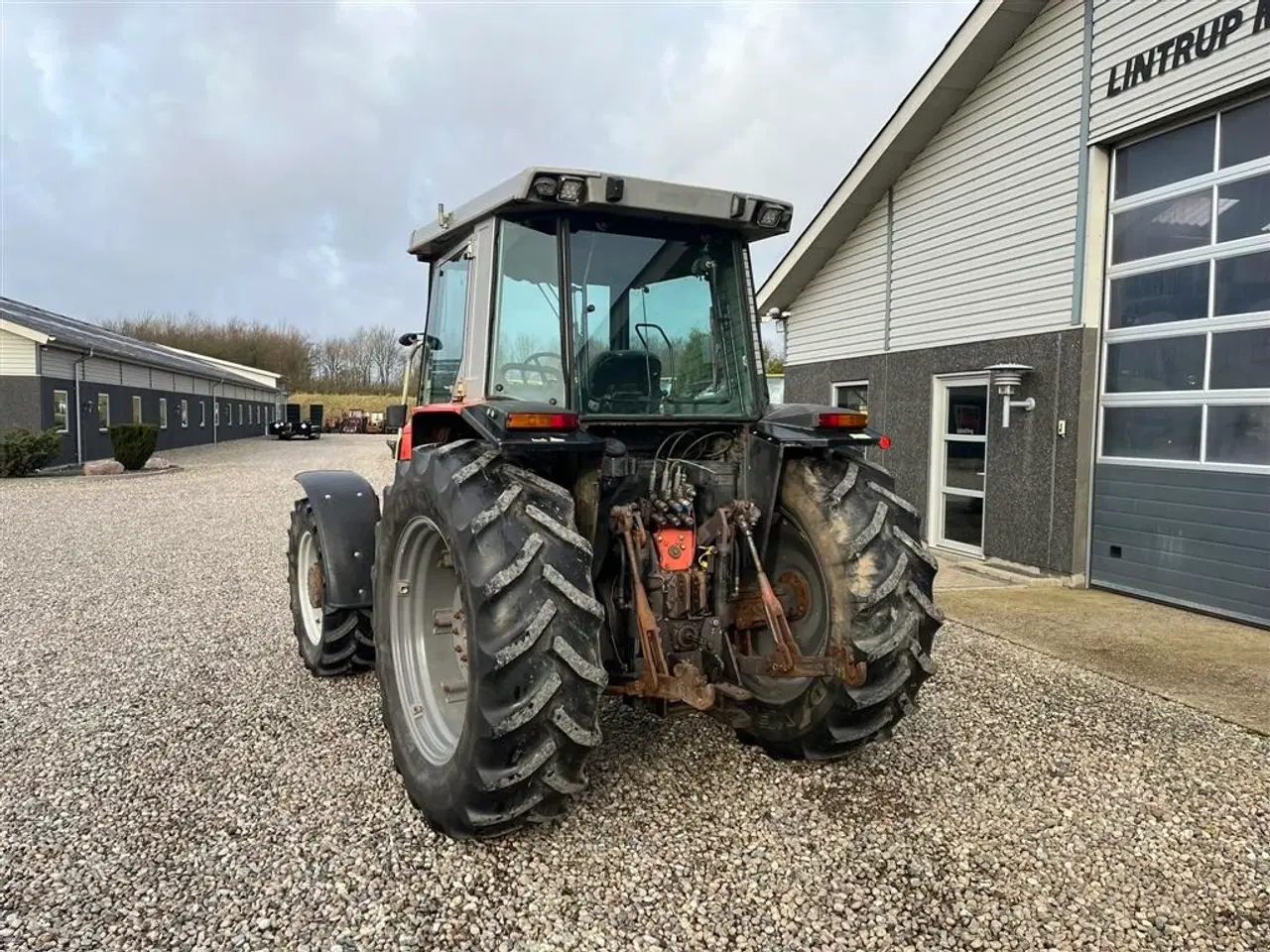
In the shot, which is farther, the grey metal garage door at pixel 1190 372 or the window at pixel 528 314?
the grey metal garage door at pixel 1190 372

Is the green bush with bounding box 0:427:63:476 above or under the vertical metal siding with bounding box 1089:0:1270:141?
under

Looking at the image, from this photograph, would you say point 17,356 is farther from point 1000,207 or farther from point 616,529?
point 616,529

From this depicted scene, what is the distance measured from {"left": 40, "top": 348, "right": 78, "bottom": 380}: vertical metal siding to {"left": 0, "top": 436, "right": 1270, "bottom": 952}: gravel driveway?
64.0 ft

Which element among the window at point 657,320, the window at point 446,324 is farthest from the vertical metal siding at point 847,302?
the window at point 446,324

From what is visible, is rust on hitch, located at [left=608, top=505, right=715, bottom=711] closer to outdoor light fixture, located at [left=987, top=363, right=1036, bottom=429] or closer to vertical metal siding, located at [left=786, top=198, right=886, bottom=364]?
outdoor light fixture, located at [left=987, top=363, right=1036, bottom=429]

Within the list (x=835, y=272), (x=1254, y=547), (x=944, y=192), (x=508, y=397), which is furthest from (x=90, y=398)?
(x=1254, y=547)

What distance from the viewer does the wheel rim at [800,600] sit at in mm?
3418

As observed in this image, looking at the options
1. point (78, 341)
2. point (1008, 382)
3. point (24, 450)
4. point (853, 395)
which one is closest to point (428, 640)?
point (1008, 382)

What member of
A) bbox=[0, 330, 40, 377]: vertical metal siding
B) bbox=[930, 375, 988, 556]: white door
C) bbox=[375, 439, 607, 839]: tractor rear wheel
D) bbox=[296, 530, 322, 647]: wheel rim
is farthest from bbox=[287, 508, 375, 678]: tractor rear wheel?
bbox=[0, 330, 40, 377]: vertical metal siding

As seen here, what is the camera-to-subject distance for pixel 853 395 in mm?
11727

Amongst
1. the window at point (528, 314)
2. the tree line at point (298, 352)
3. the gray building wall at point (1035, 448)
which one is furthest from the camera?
the tree line at point (298, 352)

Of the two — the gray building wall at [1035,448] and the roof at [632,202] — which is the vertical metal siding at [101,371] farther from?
the roof at [632,202]

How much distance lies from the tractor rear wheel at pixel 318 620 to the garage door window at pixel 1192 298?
21.5ft

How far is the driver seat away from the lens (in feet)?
11.6
